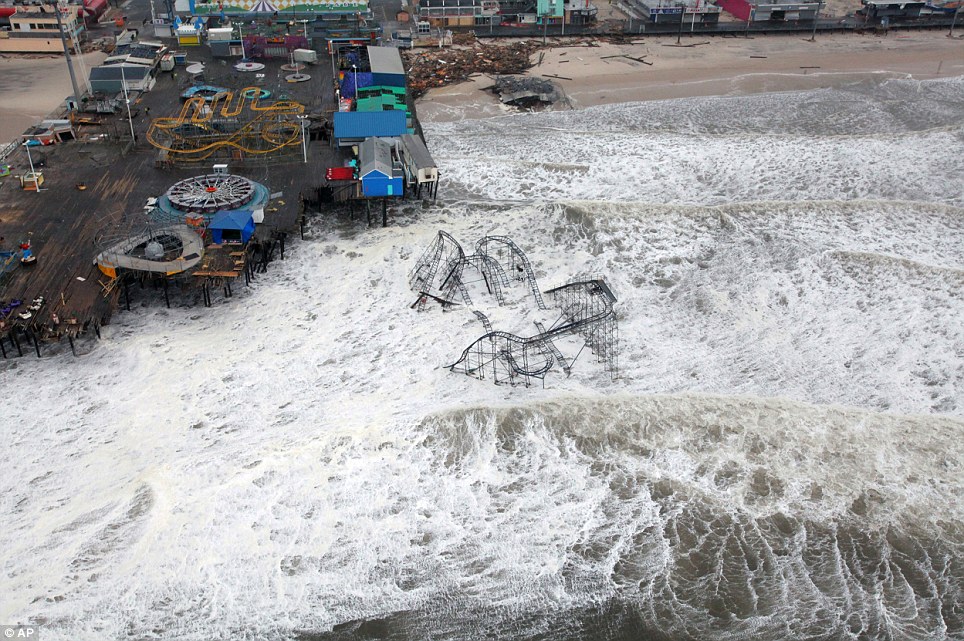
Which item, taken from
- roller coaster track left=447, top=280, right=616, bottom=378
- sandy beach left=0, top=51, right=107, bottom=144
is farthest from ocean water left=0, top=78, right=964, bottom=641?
sandy beach left=0, top=51, right=107, bottom=144

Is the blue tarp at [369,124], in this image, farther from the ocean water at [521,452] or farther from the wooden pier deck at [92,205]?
the ocean water at [521,452]

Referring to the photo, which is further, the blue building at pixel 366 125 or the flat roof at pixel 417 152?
the blue building at pixel 366 125

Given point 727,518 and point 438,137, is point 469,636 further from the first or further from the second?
point 438,137

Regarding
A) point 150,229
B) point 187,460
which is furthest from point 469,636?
point 150,229

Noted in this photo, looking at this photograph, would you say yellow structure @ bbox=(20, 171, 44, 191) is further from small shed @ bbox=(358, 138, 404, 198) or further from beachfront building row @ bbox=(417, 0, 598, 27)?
beachfront building row @ bbox=(417, 0, 598, 27)

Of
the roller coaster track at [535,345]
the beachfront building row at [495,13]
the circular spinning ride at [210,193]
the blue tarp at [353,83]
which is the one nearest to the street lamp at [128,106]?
the circular spinning ride at [210,193]

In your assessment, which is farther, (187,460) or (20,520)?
(187,460)

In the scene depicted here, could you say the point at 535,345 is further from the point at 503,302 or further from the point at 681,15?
the point at 681,15
